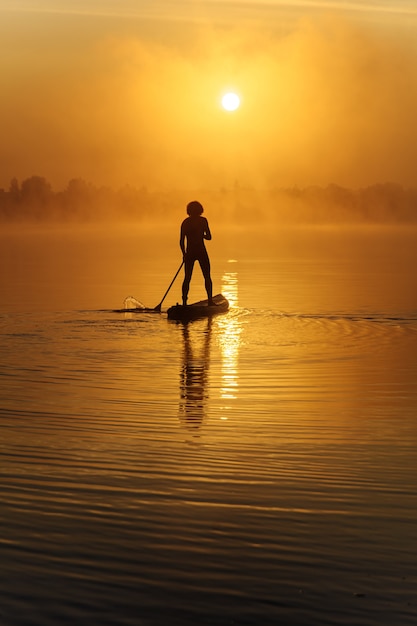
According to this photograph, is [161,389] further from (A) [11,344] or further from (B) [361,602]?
(B) [361,602]

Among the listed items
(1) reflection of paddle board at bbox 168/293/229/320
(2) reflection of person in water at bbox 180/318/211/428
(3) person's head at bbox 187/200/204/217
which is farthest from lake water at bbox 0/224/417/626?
(3) person's head at bbox 187/200/204/217

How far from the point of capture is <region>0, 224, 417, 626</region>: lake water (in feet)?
17.5

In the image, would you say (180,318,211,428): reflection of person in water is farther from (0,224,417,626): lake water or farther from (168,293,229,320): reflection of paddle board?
(168,293,229,320): reflection of paddle board

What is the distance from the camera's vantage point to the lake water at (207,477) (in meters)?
5.34

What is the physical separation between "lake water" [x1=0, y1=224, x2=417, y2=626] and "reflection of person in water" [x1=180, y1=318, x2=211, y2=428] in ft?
0.12

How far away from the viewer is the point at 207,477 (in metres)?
7.60

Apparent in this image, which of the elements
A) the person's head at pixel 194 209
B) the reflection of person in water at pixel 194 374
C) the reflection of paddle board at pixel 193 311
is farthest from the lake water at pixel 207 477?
the person's head at pixel 194 209

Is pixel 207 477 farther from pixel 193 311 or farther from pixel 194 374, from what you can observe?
pixel 193 311

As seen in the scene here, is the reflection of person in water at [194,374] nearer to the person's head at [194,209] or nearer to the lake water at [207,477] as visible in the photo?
the lake water at [207,477]

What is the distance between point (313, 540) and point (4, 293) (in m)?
20.2

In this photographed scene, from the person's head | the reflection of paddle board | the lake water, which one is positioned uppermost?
the person's head

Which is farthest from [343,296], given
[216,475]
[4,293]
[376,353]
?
[216,475]

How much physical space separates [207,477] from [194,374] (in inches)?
205

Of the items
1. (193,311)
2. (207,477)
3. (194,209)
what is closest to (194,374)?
(207,477)
